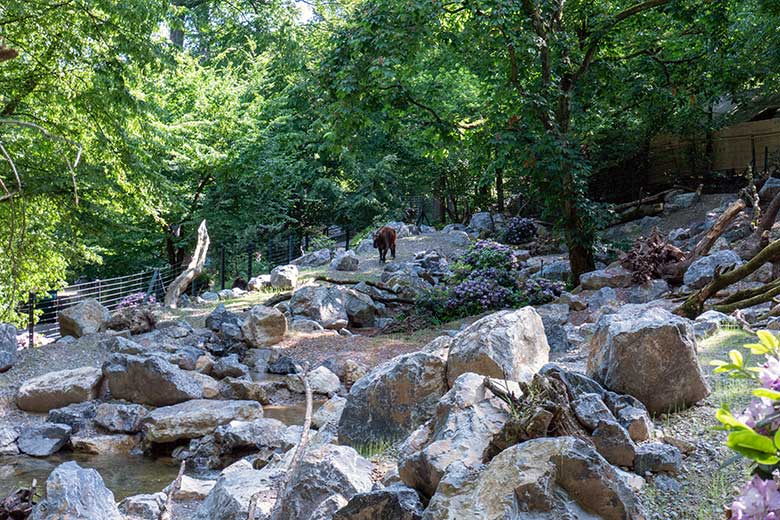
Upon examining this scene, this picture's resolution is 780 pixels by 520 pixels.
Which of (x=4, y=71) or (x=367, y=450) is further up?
(x=4, y=71)

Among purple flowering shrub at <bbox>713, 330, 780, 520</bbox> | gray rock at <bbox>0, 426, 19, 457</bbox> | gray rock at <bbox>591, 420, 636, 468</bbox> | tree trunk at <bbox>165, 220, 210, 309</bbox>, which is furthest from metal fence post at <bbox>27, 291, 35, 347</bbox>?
purple flowering shrub at <bbox>713, 330, 780, 520</bbox>

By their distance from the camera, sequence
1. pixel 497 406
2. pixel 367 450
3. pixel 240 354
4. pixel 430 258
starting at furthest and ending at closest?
pixel 430 258 < pixel 240 354 < pixel 367 450 < pixel 497 406

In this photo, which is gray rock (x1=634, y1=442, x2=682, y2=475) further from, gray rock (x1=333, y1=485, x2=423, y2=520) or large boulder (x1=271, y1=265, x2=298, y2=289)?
large boulder (x1=271, y1=265, x2=298, y2=289)

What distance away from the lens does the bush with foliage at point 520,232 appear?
845 inches

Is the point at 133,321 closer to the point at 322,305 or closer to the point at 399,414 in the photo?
the point at 322,305

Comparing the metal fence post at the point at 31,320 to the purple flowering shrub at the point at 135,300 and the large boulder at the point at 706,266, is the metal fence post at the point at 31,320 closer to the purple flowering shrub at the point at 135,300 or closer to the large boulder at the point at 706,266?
the purple flowering shrub at the point at 135,300

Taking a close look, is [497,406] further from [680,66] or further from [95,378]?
[680,66]

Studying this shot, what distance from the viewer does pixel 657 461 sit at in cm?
358

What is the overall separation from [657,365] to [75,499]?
4154 millimetres

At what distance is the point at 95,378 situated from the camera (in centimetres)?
1013

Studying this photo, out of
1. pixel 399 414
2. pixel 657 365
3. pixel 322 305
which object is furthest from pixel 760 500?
pixel 322 305

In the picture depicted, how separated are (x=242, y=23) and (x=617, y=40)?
53.0 ft

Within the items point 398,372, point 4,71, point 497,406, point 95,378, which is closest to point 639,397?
point 497,406

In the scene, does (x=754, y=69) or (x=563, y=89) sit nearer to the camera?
(x=563, y=89)
